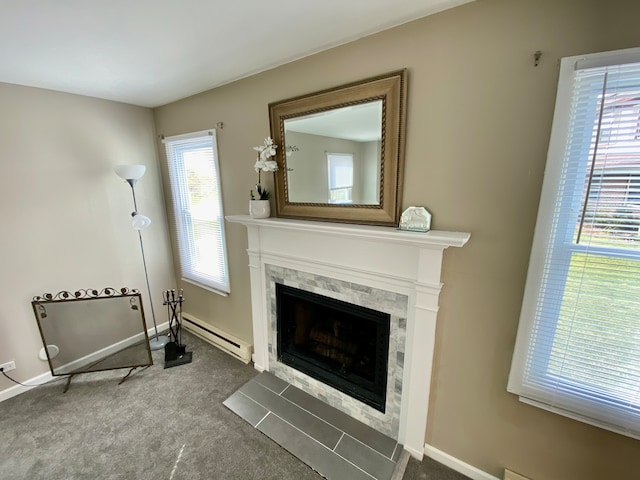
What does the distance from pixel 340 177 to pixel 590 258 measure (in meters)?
1.29

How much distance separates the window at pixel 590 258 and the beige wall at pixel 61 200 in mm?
3395

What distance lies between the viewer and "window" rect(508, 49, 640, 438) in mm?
1046

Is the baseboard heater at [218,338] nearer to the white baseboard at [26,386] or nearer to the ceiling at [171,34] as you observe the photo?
the white baseboard at [26,386]

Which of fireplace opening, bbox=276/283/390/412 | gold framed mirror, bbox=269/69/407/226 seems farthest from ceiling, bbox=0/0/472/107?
fireplace opening, bbox=276/283/390/412

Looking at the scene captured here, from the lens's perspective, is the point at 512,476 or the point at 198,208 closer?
the point at 512,476

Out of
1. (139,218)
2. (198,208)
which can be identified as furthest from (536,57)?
(139,218)

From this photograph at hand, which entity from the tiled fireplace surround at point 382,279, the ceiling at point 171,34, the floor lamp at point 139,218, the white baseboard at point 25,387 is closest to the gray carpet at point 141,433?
the white baseboard at point 25,387

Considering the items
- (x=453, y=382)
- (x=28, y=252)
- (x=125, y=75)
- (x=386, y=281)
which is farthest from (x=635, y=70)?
(x=28, y=252)

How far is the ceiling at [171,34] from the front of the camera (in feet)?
4.03

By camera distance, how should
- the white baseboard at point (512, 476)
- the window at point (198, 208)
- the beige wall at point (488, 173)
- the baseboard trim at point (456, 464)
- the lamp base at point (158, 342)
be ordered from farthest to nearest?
the lamp base at point (158, 342) → the window at point (198, 208) → the baseboard trim at point (456, 464) → the white baseboard at point (512, 476) → the beige wall at point (488, 173)

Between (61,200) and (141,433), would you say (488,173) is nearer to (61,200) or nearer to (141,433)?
(141,433)

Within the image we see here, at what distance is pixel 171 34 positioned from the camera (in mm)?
1446

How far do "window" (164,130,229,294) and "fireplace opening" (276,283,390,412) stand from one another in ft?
2.85

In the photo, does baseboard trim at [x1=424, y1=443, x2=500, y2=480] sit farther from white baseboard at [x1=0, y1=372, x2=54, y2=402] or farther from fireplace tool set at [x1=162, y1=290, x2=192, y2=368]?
white baseboard at [x1=0, y1=372, x2=54, y2=402]
